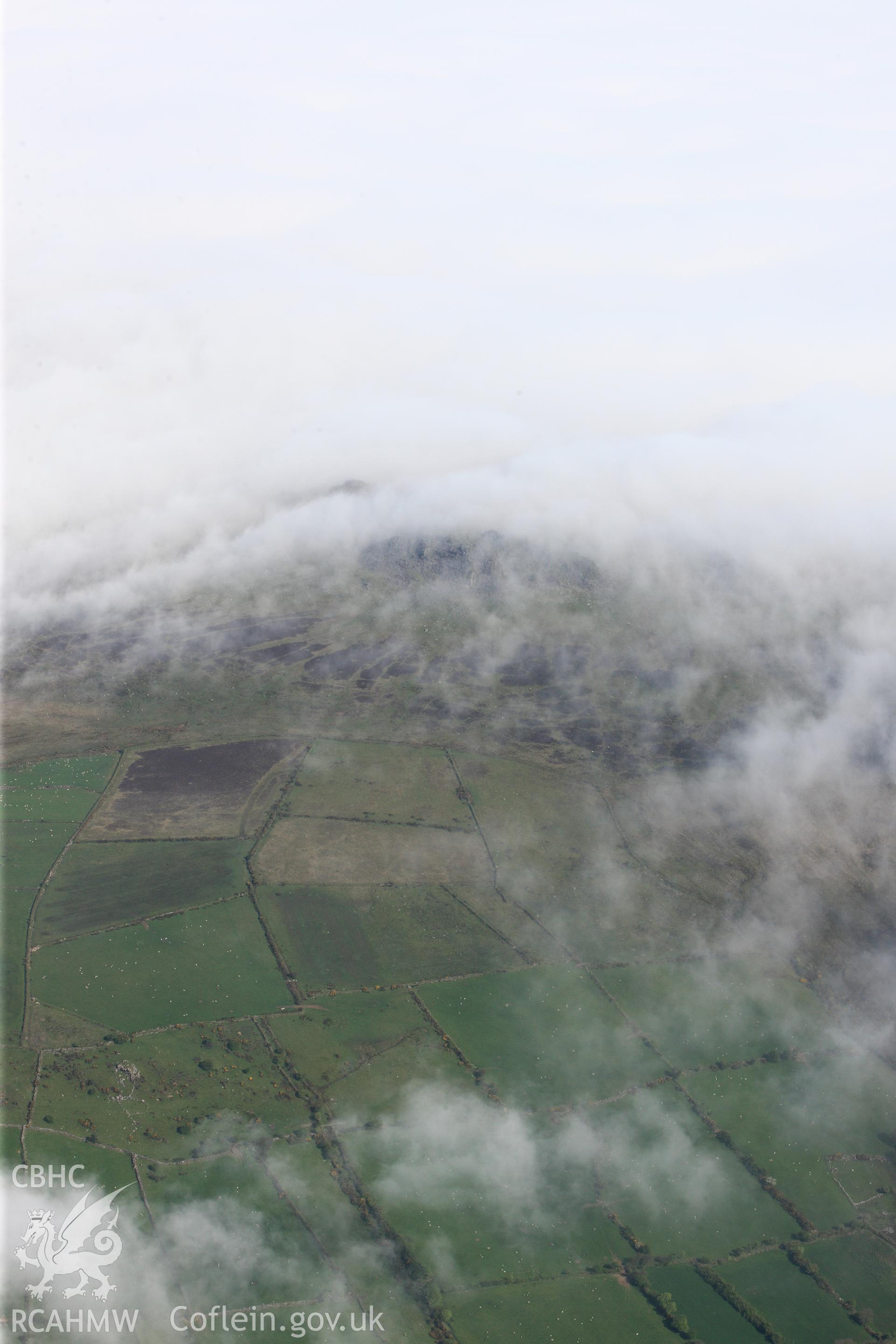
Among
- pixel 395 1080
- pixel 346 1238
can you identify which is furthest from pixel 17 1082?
pixel 395 1080

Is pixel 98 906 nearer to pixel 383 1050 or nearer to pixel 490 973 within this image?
pixel 383 1050

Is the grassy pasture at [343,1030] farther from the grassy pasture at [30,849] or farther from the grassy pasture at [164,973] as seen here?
the grassy pasture at [30,849]

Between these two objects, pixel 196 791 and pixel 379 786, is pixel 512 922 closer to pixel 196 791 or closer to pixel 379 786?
pixel 379 786

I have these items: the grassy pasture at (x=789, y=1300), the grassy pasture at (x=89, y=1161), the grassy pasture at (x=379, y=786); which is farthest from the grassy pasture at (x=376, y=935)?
the grassy pasture at (x=789, y=1300)

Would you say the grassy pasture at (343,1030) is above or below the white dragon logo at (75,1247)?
below

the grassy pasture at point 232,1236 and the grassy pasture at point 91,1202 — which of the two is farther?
the grassy pasture at point 232,1236

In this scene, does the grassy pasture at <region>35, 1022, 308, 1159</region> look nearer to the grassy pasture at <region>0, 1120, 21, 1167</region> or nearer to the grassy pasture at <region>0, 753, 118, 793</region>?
the grassy pasture at <region>0, 1120, 21, 1167</region>
